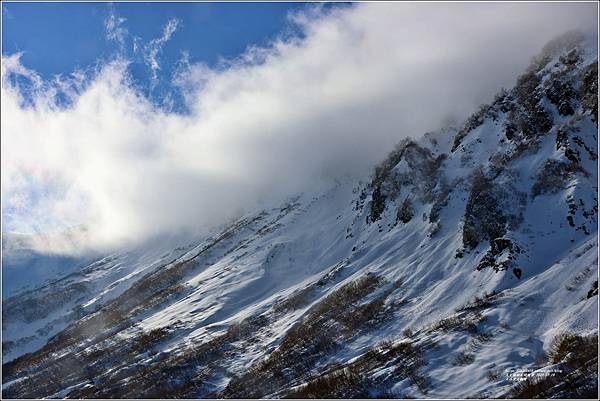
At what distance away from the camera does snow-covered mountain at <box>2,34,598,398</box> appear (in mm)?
53562

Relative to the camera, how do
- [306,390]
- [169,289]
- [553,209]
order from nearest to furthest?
[306,390]
[553,209]
[169,289]

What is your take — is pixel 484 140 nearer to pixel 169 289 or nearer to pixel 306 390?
pixel 306 390

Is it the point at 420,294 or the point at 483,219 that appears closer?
the point at 420,294

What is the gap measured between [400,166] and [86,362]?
83.1 metres

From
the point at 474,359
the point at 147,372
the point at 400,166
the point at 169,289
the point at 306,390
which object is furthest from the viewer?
A: the point at 169,289

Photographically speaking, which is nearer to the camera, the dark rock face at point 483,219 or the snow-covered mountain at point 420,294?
the snow-covered mountain at point 420,294

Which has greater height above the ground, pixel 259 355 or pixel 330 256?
pixel 330 256

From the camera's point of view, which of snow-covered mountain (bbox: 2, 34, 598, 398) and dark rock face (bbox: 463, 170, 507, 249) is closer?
snow-covered mountain (bbox: 2, 34, 598, 398)

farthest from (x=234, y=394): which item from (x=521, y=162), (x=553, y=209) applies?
(x=521, y=162)

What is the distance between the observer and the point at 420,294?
7781 cm

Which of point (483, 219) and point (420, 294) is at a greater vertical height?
point (483, 219)

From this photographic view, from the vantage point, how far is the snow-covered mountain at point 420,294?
2109 inches

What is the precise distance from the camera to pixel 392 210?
117250mm

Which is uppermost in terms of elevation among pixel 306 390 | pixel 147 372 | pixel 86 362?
pixel 86 362
